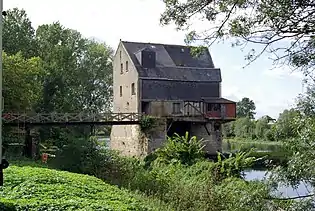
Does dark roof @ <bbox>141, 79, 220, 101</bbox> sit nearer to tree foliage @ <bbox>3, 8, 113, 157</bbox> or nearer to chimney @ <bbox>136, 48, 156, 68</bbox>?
chimney @ <bbox>136, 48, 156, 68</bbox>

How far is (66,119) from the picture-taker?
32500 mm

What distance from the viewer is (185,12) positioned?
784 cm

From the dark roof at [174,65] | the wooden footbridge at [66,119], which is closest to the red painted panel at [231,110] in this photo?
the dark roof at [174,65]

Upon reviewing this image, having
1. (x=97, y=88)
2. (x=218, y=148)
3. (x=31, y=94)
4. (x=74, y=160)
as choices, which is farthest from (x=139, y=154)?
(x=97, y=88)

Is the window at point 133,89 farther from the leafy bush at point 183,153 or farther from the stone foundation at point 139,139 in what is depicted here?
the leafy bush at point 183,153

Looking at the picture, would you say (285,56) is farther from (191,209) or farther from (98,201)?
(191,209)

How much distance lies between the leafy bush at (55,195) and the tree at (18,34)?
28.0 metres

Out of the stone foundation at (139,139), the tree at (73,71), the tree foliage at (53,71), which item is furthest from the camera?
the tree at (73,71)

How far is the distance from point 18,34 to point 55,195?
3311 centimetres

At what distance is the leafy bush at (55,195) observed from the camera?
9359 mm

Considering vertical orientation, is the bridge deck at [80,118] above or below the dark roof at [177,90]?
below

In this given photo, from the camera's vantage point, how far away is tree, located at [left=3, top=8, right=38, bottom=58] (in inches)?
1578

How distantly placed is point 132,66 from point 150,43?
4.08 m

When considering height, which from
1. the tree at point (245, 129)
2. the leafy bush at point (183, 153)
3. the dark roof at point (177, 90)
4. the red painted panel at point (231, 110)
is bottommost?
the leafy bush at point (183, 153)
